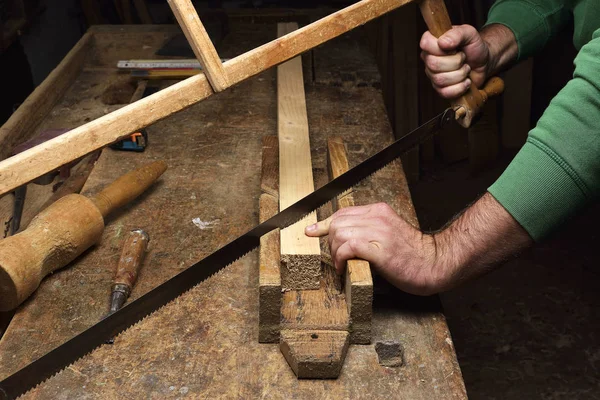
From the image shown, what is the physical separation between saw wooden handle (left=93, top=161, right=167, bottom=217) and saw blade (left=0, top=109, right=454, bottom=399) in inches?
18.2

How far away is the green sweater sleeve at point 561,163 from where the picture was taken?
192cm

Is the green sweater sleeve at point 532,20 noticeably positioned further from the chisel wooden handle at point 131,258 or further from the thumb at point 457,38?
the chisel wooden handle at point 131,258

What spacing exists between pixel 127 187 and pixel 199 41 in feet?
2.30

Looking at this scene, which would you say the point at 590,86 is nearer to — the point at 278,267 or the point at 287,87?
the point at 278,267

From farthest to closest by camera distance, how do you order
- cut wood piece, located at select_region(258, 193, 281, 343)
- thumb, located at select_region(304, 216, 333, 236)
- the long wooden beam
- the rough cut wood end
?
thumb, located at select_region(304, 216, 333, 236) < the rough cut wood end < cut wood piece, located at select_region(258, 193, 281, 343) < the long wooden beam

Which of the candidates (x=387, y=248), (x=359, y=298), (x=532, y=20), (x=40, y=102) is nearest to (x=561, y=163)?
(x=387, y=248)

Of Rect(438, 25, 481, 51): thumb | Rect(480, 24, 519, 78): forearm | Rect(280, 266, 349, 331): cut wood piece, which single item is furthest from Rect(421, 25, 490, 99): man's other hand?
Rect(280, 266, 349, 331): cut wood piece

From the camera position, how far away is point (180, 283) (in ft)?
6.63

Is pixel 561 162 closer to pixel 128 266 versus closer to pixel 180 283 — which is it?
pixel 180 283

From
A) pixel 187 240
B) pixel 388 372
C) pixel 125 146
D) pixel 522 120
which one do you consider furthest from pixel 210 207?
pixel 522 120

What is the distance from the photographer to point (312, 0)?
5.68 metres

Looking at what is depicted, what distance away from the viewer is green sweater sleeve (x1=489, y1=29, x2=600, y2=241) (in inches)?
75.6

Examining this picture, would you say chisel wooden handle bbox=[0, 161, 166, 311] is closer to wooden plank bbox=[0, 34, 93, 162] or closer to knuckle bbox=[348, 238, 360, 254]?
wooden plank bbox=[0, 34, 93, 162]

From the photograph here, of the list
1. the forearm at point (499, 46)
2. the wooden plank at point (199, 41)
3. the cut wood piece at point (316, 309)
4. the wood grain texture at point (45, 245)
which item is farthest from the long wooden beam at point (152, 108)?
the forearm at point (499, 46)
